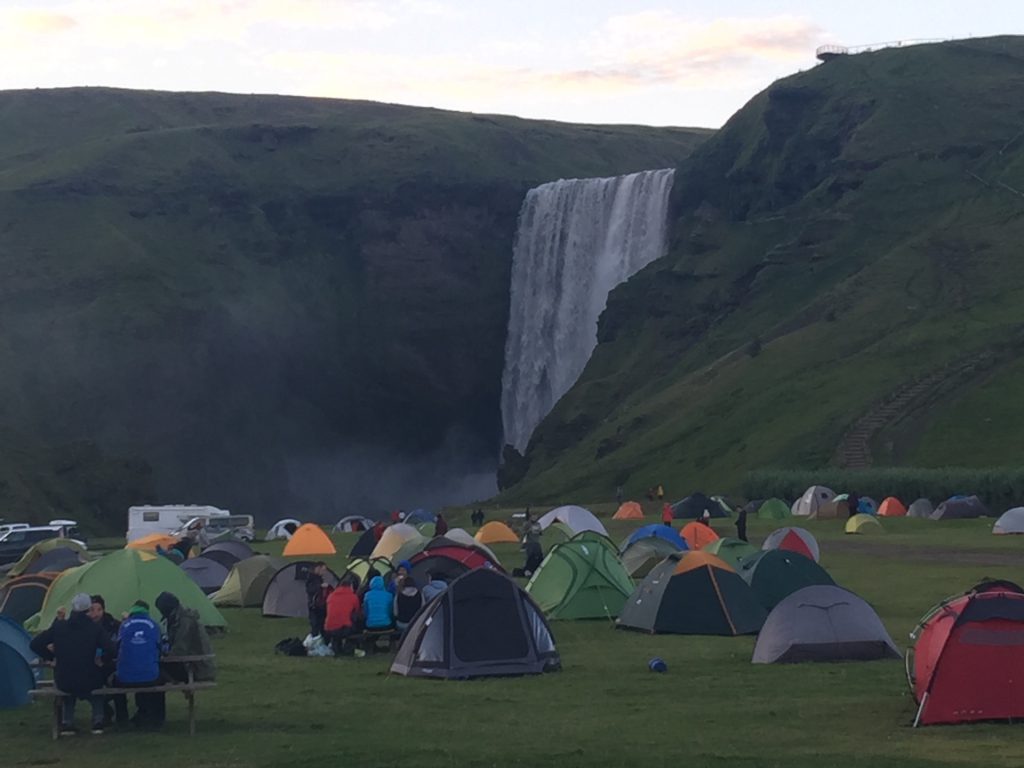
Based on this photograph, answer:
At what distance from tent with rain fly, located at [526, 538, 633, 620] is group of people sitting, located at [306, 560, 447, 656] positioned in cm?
522

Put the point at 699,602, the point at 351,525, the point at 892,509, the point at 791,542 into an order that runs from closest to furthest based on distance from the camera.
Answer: the point at 699,602 → the point at 791,542 → the point at 892,509 → the point at 351,525

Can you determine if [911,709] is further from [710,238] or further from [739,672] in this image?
[710,238]

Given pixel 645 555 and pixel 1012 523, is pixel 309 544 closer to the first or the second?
pixel 645 555

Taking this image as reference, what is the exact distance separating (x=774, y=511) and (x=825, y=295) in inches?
1751

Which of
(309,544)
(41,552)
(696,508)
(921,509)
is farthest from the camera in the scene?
(696,508)

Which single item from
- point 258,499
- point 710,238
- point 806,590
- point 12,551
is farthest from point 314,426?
point 806,590

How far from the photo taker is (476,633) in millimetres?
24969

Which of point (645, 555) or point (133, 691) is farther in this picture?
point (645, 555)

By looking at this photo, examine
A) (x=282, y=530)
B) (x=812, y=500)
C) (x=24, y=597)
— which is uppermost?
(x=24, y=597)

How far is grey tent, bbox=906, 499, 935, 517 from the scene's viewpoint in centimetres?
6944

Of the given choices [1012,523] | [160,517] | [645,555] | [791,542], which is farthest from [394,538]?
[160,517]

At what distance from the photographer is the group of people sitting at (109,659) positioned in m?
20.0

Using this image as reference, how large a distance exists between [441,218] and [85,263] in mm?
34482

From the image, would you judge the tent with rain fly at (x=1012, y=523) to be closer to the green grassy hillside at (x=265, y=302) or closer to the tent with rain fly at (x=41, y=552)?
the tent with rain fly at (x=41, y=552)
